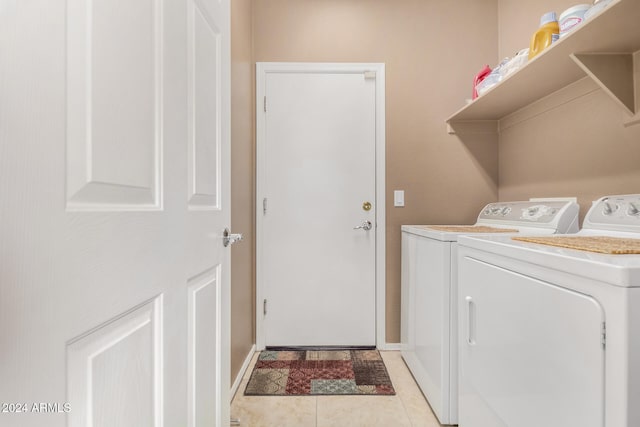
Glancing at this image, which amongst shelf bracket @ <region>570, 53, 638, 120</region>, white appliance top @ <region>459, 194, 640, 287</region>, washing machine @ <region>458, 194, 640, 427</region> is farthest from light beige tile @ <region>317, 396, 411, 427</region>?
shelf bracket @ <region>570, 53, 638, 120</region>

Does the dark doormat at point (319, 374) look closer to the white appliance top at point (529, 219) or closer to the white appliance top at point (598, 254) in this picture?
the white appliance top at point (529, 219)

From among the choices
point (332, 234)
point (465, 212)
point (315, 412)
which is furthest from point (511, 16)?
point (315, 412)

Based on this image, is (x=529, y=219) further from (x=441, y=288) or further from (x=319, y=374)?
(x=319, y=374)

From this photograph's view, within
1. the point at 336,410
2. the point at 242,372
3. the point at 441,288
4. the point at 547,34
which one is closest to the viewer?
the point at 547,34

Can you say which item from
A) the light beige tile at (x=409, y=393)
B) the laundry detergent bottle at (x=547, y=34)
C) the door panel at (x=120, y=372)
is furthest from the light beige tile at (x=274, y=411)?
the laundry detergent bottle at (x=547, y=34)

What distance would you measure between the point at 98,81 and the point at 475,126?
2.28 m

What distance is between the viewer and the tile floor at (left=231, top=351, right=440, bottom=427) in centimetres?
148

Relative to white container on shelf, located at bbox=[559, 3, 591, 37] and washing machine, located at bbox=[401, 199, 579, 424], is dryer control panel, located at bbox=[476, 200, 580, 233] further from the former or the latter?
white container on shelf, located at bbox=[559, 3, 591, 37]

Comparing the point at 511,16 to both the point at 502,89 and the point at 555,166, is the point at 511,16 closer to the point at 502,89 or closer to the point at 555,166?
the point at 502,89

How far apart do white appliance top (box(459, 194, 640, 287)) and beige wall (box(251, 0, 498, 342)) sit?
0.96 meters

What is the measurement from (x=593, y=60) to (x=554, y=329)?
1.09m

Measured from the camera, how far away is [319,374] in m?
1.87

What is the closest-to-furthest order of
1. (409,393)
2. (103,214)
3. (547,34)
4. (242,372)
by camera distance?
(103,214) < (547,34) < (409,393) < (242,372)

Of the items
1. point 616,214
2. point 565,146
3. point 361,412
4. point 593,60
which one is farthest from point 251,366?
point 593,60
